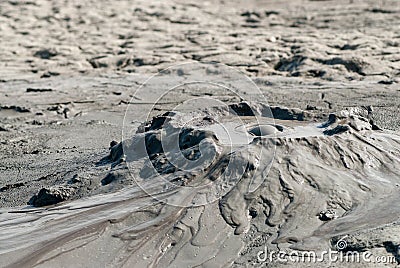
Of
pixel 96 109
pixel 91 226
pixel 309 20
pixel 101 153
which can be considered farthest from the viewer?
pixel 309 20

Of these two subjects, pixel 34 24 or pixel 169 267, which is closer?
pixel 169 267

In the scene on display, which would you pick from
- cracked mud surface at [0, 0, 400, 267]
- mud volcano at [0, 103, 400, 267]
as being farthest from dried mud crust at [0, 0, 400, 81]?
mud volcano at [0, 103, 400, 267]

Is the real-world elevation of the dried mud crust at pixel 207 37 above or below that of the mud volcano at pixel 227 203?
below

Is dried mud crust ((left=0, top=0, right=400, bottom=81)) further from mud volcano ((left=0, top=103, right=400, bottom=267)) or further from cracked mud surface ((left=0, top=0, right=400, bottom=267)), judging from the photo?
mud volcano ((left=0, top=103, right=400, bottom=267))

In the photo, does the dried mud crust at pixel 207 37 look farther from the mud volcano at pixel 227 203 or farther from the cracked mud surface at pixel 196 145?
the mud volcano at pixel 227 203

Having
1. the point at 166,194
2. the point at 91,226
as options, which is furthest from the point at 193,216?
the point at 91,226

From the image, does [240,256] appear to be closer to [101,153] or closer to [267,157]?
[267,157]

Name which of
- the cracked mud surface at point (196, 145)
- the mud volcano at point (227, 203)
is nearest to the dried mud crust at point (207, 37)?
the cracked mud surface at point (196, 145)

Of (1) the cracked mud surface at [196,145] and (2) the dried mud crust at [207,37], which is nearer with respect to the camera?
(1) the cracked mud surface at [196,145]

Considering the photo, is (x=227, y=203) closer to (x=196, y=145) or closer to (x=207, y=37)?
(x=196, y=145)
